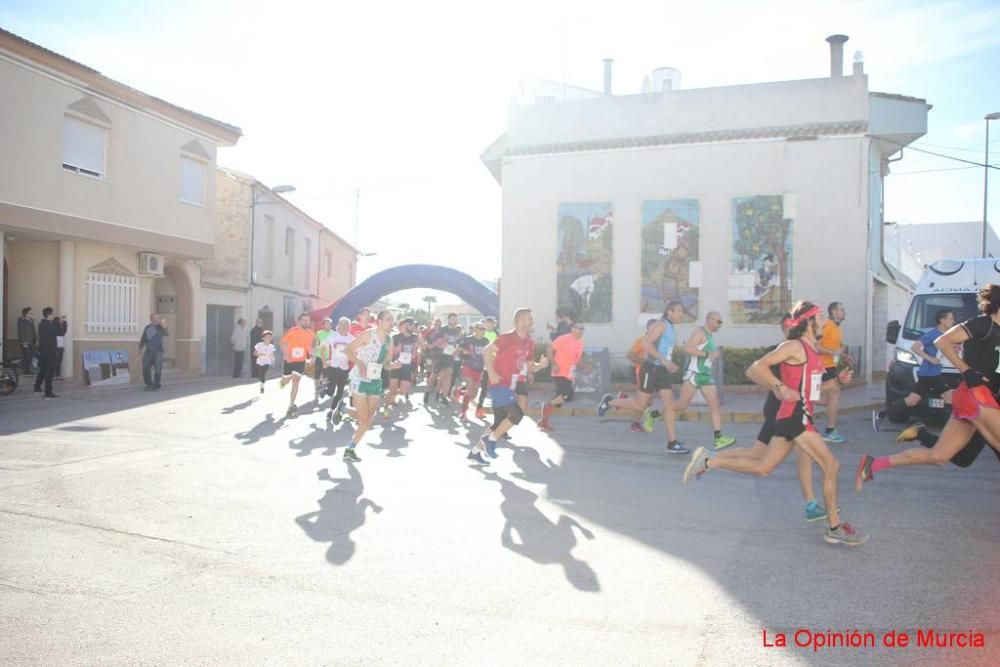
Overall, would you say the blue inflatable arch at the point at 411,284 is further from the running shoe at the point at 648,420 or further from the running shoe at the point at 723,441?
the running shoe at the point at 723,441

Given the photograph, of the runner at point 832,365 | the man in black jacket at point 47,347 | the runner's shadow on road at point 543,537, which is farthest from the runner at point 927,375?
the man in black jacket at point 47,347

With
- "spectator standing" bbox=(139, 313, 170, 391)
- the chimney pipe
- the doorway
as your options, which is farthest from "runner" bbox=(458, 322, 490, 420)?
the doorway

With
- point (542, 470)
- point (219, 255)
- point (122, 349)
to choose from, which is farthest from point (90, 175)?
point (542, 470)

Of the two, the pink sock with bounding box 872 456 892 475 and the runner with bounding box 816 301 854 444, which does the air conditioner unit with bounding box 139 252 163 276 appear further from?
the pink sock with bounding box 872 456 892 475

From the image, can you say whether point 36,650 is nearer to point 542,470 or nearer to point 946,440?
point 542,470

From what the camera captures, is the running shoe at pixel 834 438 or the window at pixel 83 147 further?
the window at pixel 83 147

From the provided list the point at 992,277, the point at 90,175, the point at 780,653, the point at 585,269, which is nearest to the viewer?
the point at 780,653

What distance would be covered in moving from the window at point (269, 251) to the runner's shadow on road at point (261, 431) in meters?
20.5

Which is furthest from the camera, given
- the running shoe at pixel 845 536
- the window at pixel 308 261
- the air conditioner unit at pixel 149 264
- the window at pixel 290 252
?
the window at pixel 308 261

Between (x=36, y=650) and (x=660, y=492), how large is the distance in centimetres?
503

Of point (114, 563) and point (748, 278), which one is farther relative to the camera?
point (748, 278)

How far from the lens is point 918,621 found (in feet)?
12.6

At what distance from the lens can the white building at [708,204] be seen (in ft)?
59.7

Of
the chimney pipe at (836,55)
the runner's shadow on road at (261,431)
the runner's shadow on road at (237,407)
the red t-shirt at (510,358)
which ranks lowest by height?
the runner's shadow on road at (237,407)
